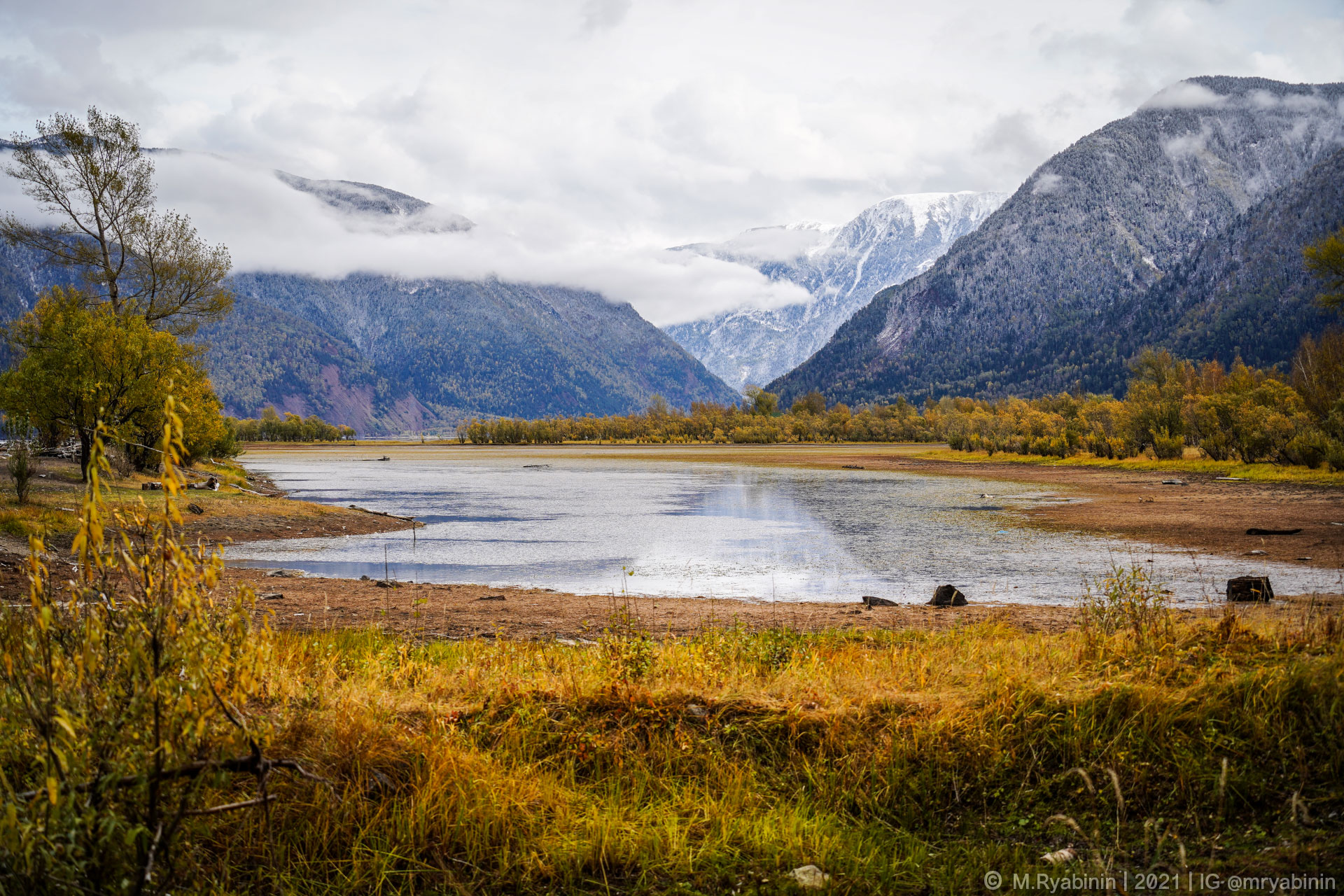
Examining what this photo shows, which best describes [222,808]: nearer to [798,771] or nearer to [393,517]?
[798,771]

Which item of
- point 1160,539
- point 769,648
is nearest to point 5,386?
point 769,648

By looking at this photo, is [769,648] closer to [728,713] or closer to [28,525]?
[728,713]

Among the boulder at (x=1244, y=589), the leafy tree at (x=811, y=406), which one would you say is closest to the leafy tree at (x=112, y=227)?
the boulder at (x=1244, y=589)

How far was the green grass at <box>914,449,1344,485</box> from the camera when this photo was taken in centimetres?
4512

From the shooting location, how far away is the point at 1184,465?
58344 mm

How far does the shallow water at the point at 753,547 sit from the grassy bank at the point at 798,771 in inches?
161

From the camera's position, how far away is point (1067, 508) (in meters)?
36.7

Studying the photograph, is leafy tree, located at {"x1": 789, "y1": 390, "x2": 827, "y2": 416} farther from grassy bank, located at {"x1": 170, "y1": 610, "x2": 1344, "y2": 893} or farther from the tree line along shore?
grassy bank, located at {"x1": 170, "y1": 610, "x2": 1344, "y2": 893}

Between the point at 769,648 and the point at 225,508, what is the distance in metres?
29.7

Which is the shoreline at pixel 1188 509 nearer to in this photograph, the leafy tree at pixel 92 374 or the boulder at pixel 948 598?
the boulder at pixel 948 598

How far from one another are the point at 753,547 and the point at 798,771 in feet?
68.4

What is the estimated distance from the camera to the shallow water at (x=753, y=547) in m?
19.0

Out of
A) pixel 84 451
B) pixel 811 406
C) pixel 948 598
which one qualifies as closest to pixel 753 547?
pixel 948 598

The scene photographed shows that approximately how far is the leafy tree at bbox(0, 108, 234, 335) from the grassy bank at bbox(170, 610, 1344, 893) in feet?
125
